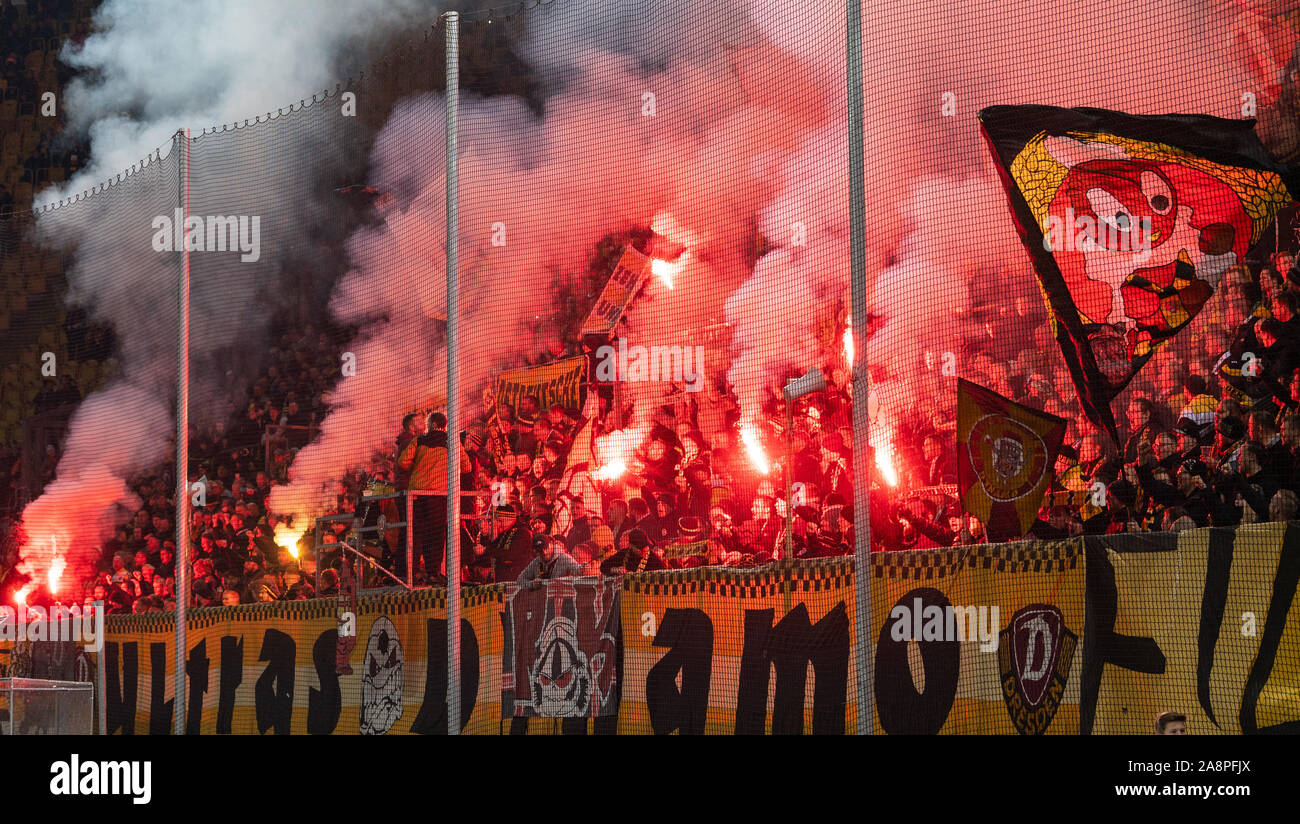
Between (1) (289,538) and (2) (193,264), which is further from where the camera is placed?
(2) (193,264)

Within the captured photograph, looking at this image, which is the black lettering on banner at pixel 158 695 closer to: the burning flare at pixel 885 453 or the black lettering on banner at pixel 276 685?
the black lettering on banner at pixel 276 685

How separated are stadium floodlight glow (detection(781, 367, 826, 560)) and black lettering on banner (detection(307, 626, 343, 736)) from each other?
3122mm

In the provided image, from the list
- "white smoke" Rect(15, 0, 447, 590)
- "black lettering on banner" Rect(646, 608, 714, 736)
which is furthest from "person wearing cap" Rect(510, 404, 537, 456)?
"white smoke" Rect(15, 0, 447, 590)

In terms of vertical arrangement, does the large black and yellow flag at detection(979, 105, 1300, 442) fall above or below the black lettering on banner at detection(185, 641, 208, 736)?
above

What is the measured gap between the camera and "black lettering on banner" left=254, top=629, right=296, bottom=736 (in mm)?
8719

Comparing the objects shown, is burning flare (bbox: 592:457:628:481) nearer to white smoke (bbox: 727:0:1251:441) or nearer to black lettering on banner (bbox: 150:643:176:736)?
white smoke (bbox: 727:0:1251:441)

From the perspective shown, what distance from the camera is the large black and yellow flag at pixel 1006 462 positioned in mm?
5902

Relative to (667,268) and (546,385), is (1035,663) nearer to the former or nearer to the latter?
(667,268)

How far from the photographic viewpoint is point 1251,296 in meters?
5.88

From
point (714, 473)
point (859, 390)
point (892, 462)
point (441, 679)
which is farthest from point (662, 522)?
point (859, 390)

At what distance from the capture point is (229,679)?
29.9ft

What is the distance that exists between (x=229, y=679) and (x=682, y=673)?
12.1ft

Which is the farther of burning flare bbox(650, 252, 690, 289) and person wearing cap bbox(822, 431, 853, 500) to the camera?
burning flare bbox(650, 252, 690, 289)
